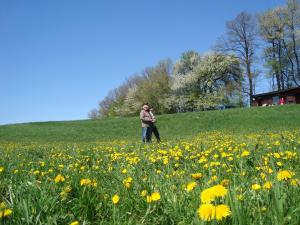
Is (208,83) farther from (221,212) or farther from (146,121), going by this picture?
(221,212)

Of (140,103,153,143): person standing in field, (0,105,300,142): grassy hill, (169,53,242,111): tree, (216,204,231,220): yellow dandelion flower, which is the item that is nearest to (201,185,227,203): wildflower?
(216,204,231,220): yellow dandelion flower

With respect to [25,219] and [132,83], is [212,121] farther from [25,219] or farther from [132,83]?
[132,83]

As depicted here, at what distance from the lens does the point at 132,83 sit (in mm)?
87312

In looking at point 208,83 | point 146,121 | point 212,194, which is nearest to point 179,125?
point 146,121

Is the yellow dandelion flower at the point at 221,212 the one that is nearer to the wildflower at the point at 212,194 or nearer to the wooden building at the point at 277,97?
the wildflower at the point at 212,194

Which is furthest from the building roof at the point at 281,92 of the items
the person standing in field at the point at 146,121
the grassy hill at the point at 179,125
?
the person standing in field at the point at 146,121

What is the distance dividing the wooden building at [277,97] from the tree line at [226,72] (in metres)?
1.98

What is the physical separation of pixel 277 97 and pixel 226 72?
12033 millimetres

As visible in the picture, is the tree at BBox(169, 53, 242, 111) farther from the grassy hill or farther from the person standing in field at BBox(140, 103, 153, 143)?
the person standing in field at BBox(140, 103, 153, 143)

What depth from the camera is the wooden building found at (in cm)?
5319

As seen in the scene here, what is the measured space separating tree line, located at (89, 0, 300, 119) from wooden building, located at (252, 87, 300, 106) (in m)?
1.98

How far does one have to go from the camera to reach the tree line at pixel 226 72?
54500 mm

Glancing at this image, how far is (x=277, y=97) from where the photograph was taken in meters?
56.6

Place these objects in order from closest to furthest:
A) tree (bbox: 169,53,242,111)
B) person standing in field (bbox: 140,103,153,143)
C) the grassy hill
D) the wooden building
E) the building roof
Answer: person standing in field (bbox: 140,103,153,143) → the grassy hill → the building roof → the wooden building → tree (bbox: 169,53,242,111)
